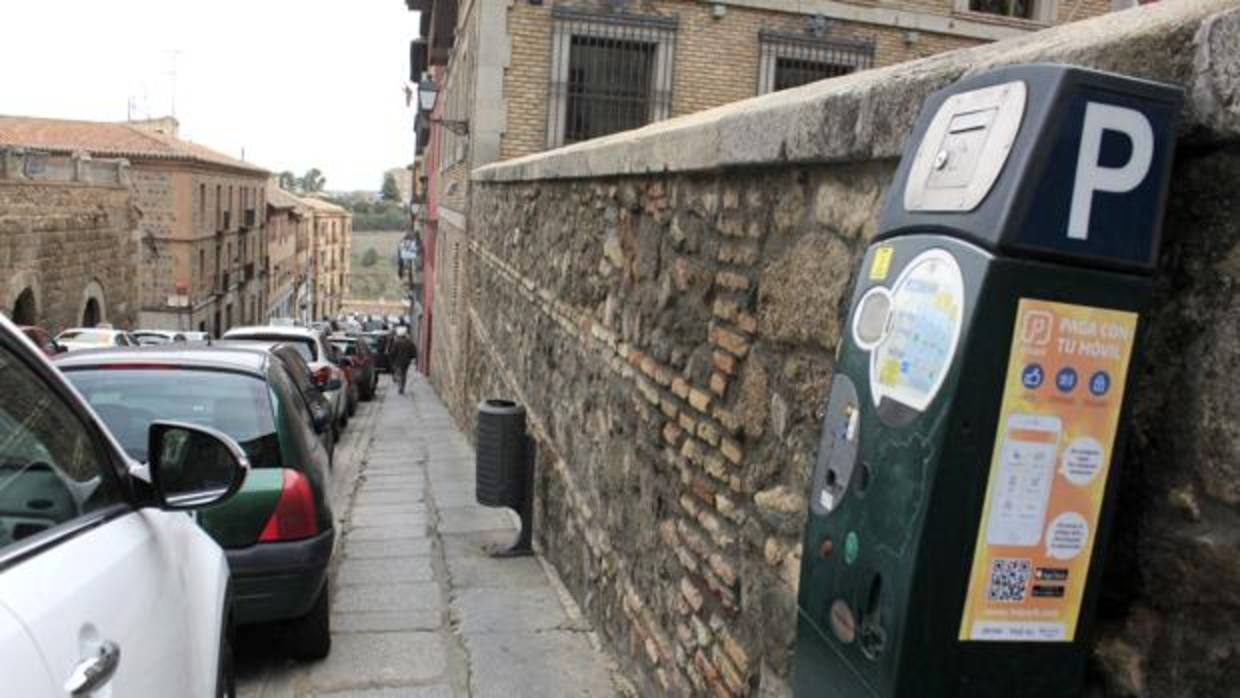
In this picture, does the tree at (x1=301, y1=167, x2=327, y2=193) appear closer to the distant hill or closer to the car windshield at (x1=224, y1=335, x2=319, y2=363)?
the distant hill

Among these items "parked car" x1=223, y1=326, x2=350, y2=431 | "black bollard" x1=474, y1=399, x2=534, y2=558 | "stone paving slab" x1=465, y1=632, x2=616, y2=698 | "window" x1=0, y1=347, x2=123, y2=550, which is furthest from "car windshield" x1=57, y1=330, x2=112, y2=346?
"window" x1=0, y1=347, x2=123, y2=550

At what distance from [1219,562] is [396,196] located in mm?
139637

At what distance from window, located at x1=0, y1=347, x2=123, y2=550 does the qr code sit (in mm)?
1781

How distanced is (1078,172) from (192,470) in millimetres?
2575

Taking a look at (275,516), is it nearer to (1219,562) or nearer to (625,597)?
(625,597)

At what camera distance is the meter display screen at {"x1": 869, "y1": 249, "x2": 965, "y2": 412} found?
1.60 meters

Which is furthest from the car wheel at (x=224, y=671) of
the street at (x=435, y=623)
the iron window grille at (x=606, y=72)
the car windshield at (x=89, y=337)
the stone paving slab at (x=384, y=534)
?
the car windshield at (x=89, y=337)

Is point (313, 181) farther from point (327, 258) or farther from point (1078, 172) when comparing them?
point (1078, 172)

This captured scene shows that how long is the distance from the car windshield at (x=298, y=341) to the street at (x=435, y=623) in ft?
20.9

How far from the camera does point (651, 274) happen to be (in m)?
4.36

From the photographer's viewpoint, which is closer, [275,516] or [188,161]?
[275,516]

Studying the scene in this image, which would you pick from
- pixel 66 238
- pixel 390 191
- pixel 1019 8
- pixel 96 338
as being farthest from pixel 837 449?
pixel 390 191

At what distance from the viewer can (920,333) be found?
167cm

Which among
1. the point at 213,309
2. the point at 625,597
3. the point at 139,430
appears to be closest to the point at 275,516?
the point at 139,430
